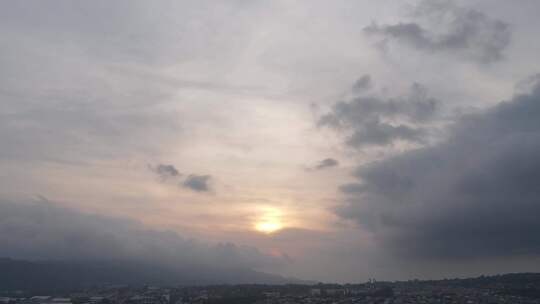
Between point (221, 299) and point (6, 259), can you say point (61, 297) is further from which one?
point (6, 259)

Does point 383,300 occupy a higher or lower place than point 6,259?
lower

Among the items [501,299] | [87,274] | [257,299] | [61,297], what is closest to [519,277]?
[501,299]

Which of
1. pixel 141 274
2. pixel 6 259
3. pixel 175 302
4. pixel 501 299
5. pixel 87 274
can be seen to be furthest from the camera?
pixel 141 274

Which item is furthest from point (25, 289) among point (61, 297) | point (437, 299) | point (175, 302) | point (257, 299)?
point (437, 299)

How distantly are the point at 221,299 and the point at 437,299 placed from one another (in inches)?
1445

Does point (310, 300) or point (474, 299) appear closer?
point (474, 299)

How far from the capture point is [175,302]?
A: 87.8 meters

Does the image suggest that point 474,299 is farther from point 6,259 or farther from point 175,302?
point 6,259

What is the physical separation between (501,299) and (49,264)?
146198mm

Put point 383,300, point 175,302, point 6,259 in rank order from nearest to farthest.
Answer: point 383,300, point 175,302, point 6,259

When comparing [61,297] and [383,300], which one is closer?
[383,300]

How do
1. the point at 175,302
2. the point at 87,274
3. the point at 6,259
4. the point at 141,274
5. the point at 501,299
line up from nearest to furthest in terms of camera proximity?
the point at 501,299, the point at 175,302, the point at 6,259, the point at 87,274, the point at 141,274

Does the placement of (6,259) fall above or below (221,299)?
above

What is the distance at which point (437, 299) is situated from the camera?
3086 inches
